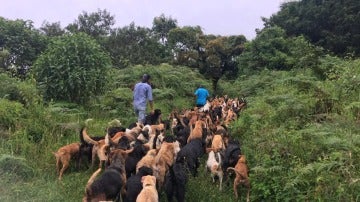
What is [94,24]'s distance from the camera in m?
39.6

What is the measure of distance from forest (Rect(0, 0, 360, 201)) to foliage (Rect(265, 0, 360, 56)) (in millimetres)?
81

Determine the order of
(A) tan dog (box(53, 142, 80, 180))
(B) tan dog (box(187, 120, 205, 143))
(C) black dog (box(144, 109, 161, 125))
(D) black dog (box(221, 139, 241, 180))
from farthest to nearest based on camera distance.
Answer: (C) black dog (box(144, 109, 161, 125)) < (B) tan dog (box(187, 120, 205, 143)) < (A) tan dog (box(53, 142, 80, 180)) < (D) black dog (box(221, 139, 241, 180))

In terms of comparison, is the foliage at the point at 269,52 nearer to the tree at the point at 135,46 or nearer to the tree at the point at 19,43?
the tree at the point at 135,46

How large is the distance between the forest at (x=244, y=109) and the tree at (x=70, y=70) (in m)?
0.03

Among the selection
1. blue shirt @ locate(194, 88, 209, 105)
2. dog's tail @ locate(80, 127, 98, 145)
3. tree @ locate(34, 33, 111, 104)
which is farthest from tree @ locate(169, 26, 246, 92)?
dog's tail @ locate(80, 127, 98, 145)

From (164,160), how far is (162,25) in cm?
3053

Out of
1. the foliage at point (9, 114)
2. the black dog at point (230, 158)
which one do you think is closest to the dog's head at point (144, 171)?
the black dog at point (230, 158)

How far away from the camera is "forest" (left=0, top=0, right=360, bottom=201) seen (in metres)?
7.19

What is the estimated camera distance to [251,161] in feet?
27.2

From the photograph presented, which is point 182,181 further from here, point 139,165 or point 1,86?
point 1,86

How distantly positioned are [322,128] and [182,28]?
1035 inches

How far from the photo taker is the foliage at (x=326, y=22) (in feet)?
87.4

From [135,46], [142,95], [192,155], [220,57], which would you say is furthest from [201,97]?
[135,46]

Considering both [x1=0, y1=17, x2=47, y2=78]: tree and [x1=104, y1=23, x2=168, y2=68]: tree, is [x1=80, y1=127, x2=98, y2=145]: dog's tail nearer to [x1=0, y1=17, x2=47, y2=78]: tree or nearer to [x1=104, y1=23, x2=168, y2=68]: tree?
[x1=0, y1=17, x2=47, y2=78]: tree
